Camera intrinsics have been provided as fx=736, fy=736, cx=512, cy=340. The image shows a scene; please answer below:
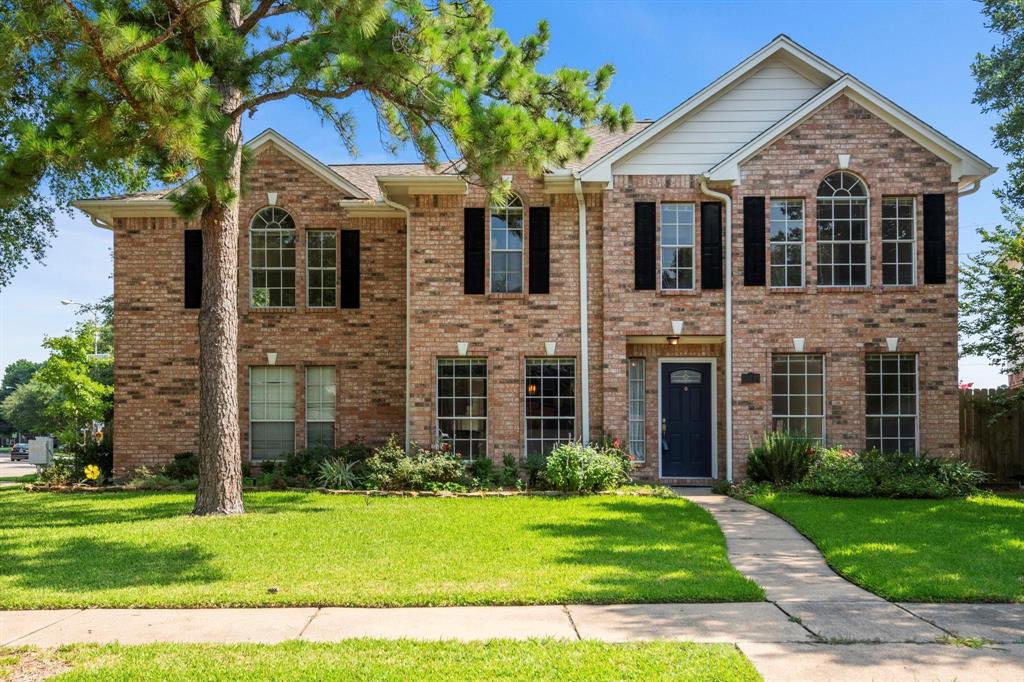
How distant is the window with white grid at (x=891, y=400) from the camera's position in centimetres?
1365

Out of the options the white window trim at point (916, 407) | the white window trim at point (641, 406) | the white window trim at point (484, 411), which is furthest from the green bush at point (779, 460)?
the white window trim at point (484, 411)

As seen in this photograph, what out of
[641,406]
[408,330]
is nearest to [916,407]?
[641,406]

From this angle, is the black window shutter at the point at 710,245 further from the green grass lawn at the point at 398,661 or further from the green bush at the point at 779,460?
the green grass lawn at the point at 398,661

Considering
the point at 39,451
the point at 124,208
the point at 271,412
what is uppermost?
the point at 124,208

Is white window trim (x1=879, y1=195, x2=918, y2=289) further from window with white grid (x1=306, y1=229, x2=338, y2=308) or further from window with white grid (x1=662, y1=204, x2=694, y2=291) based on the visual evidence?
window with white grid (x1=306, y1=229, x2=338, y2=308)

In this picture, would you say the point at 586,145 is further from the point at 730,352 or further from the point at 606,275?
the point at 730,352

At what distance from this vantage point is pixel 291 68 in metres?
9.69

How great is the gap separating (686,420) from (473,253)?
5266 mm

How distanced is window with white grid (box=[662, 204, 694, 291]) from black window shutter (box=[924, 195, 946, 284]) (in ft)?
13.9

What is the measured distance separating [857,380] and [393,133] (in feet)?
30.8

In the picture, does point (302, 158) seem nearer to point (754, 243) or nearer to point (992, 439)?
point (754, 243)

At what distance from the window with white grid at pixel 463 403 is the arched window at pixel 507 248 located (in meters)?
1.56

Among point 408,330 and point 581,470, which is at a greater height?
point 408,330

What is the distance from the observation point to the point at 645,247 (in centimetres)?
1394
